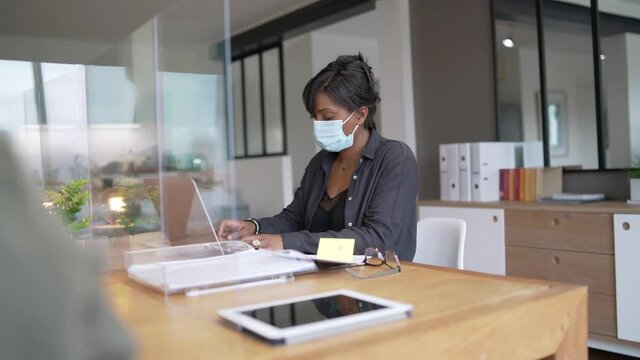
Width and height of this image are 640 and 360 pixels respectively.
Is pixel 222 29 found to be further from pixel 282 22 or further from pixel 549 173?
pixel 282 22

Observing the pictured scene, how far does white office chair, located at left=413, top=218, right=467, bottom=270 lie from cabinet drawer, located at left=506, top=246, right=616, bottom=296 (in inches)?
51.6

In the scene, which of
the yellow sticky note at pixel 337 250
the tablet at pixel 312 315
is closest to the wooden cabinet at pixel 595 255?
the yellow sticky note at pixel 337 250

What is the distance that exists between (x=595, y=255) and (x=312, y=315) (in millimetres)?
2607

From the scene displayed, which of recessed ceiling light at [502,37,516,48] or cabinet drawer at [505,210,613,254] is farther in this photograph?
recessed ceiling light at [502,37,516,48]

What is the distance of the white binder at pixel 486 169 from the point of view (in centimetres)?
396

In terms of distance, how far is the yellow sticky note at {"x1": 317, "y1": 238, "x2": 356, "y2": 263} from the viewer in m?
1.61

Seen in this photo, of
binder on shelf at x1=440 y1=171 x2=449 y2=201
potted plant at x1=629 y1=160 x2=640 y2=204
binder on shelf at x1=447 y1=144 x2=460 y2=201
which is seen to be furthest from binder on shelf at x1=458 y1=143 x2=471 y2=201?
potted plant at x1=629 y1=160 x2=640 y2=204

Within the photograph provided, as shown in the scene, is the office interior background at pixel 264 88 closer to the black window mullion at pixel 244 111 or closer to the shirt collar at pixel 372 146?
the black window mullion at pixel 244 111

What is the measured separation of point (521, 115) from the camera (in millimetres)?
4238

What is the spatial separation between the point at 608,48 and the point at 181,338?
362 centimetres

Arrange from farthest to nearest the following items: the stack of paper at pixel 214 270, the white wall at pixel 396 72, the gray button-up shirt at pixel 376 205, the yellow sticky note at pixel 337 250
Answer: the white wall at pixel 396 72 < the gray button-up shirt at pixel 376 205 < the yellow sticky note at pixel 337 250 < the stack of paper at pixel 214 270

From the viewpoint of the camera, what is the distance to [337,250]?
1633 millimetres

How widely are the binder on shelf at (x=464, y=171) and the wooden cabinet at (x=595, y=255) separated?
0.51 metres

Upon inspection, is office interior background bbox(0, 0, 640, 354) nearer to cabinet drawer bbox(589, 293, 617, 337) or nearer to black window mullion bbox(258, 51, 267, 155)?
black window mullion bbox(258, 51, 267, 155)
